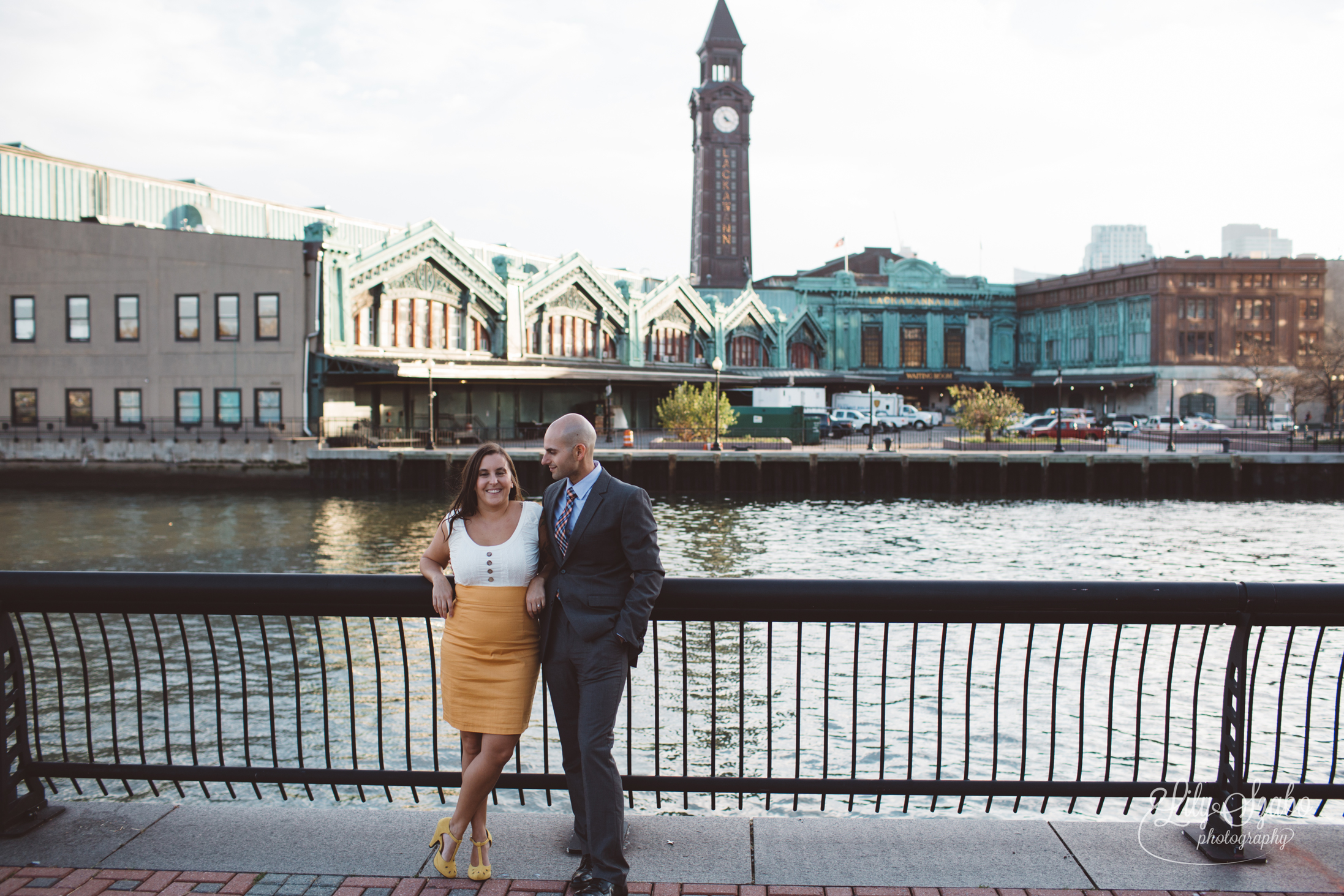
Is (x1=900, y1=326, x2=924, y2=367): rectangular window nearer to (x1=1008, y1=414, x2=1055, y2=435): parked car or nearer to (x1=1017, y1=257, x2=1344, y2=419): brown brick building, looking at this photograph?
(x1=1017, y1=257, x2=1344, y2=419): brown brick building

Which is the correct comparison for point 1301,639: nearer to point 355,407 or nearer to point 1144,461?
point 1144,461

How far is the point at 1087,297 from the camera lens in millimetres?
101375

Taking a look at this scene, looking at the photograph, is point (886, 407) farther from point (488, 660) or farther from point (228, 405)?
point (488, 660)

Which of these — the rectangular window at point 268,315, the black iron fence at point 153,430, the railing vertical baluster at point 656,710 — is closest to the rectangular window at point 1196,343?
the black iron fence at point 153,430

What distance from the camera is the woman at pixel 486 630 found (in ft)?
15.4

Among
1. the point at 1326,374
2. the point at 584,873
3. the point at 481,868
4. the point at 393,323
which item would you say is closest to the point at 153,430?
the point at 393,323

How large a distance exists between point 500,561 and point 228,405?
48479mm

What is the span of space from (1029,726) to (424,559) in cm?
1080

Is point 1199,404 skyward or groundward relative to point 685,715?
skyward

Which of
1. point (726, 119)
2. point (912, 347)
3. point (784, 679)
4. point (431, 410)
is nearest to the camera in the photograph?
point (784, 679)

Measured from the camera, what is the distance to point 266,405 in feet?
157

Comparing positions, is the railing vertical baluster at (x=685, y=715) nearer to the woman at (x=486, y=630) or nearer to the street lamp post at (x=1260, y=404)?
the woman at (x=486, y=630)

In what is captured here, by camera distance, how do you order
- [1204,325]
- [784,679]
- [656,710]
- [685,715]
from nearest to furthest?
[685,715] → [656,710] → [784,679] → [1204,325]

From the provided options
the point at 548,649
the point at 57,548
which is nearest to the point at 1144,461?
the point at 57,548
